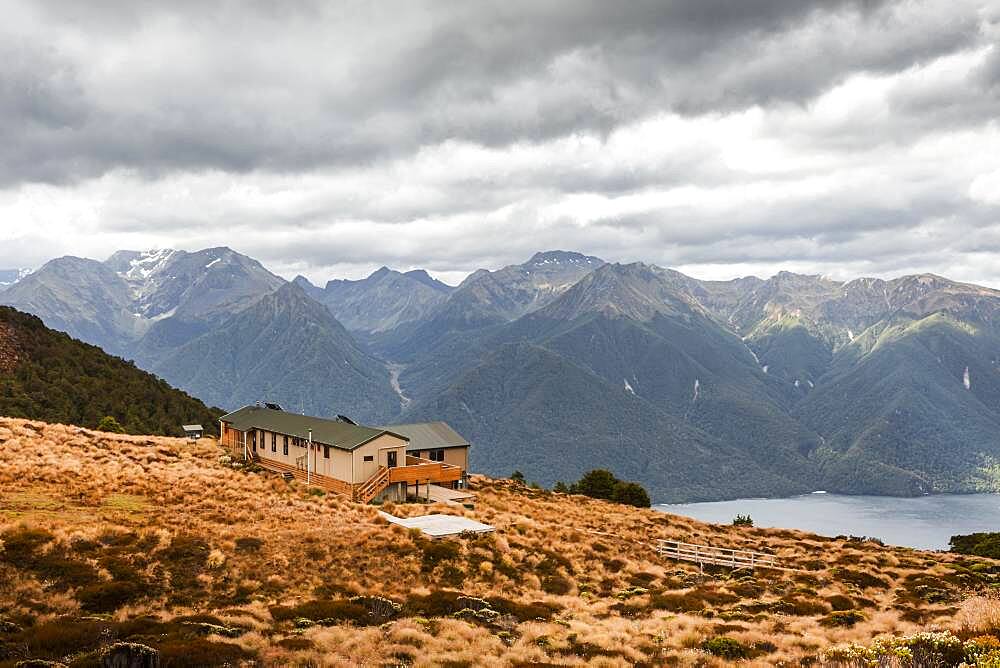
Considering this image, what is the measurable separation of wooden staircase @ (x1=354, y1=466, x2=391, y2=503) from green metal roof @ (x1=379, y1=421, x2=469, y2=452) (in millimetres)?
12550

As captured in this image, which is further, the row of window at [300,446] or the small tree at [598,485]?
the small tree at [598,485]

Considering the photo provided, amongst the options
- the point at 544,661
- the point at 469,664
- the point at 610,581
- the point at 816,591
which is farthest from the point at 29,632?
the point at 816,591

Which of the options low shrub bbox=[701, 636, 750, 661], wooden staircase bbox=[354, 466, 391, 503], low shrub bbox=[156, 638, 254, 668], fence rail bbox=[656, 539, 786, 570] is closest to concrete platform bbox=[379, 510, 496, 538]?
wooden staircase bbox=[354, 466, 391, 503]

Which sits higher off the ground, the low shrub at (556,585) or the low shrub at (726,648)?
the low shrub at (726,648)

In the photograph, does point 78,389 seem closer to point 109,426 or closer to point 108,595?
point 109,426

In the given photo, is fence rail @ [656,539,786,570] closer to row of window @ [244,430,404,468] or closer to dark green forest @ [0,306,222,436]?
row of window @ [244,430,404,468]

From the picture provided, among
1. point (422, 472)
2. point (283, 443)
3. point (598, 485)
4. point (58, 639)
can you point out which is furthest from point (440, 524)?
point (598, 485)

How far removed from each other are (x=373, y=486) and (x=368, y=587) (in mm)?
25846

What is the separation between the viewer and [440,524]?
42719 mm

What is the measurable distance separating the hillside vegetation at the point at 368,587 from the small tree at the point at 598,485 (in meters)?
39.4

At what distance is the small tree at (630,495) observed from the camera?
305 ft

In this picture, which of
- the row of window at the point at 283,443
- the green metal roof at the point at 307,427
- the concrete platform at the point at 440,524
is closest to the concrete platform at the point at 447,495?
the green metal roof at the point at 307,427

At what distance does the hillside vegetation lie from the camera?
19.8 m

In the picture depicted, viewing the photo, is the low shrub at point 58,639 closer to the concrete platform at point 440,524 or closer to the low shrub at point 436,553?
the low shrub at point 436,553
